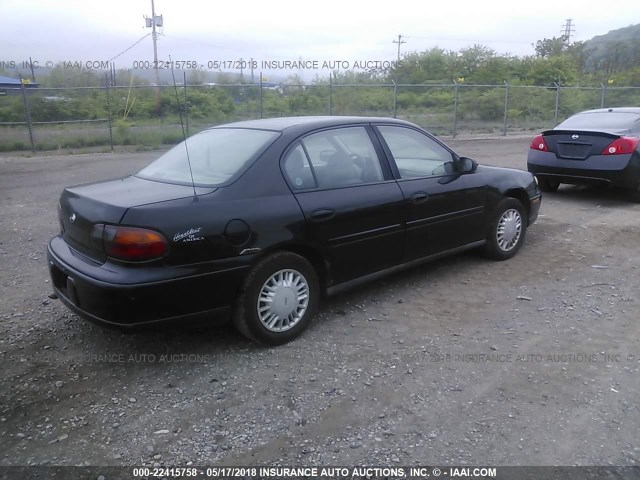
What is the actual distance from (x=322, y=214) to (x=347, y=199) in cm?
29

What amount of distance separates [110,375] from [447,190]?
312cm

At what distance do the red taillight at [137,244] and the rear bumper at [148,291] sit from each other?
73mm

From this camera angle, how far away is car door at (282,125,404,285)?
406 centimetres

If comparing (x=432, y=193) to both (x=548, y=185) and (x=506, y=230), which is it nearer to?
(x=506, y=230)

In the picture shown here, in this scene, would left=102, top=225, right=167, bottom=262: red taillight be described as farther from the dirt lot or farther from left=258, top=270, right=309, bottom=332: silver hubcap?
left=258, top=270, right=309, bottom=332: silver hubcap

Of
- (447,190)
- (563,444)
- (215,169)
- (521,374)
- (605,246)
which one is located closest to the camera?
(563,444)

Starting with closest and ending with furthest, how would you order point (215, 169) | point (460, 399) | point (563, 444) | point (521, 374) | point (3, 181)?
point (563, 444), point (460, 399), point (521, 374), point (215, 169), point (3, 181)

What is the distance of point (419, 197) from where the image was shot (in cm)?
475

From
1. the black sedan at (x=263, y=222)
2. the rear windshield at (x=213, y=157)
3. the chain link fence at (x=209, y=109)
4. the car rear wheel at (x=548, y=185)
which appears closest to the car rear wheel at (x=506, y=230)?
the black sedan at (x=263, y=222)

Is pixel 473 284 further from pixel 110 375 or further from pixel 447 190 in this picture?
pixel 110 375

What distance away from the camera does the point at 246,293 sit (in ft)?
12.1

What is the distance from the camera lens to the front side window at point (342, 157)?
13.8 ft

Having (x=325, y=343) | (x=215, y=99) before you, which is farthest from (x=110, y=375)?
Answer: (x=215, y=99)

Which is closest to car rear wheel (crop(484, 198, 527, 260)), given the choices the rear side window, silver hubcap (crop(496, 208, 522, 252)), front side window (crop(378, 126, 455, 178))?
silver hubcap (crop(496, 208, 522, 252))
